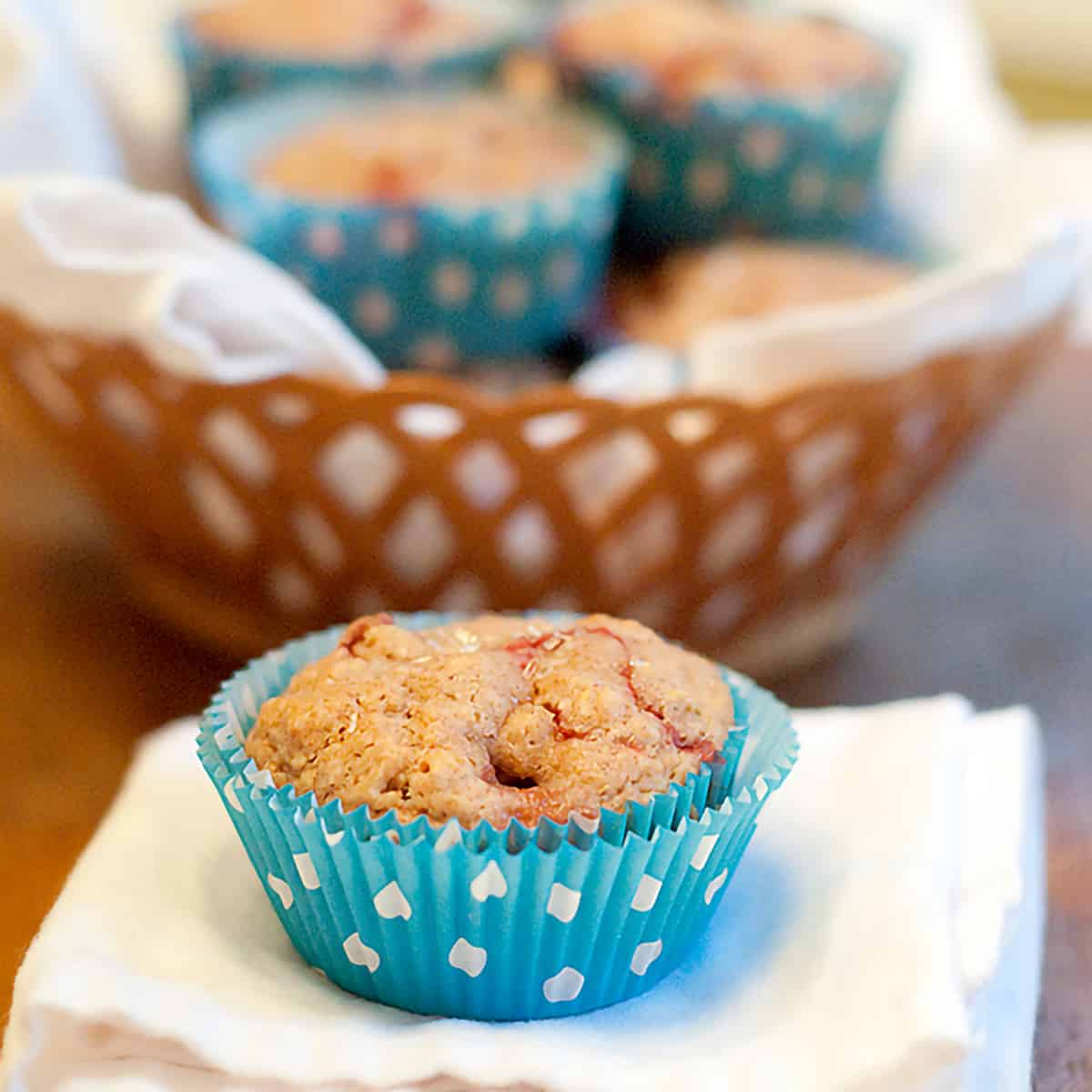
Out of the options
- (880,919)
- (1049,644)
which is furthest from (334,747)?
(1049,644)

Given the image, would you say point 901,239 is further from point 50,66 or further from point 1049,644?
point 50,66

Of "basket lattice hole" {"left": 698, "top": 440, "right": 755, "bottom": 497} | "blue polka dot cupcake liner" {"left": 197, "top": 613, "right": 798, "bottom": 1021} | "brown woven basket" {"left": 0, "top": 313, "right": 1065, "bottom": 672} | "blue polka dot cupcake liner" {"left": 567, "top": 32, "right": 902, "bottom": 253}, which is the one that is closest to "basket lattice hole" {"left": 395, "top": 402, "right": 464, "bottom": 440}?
"brown woven basket" {"left": 0, "top": 313, "right": 1065, "bottom": 672}

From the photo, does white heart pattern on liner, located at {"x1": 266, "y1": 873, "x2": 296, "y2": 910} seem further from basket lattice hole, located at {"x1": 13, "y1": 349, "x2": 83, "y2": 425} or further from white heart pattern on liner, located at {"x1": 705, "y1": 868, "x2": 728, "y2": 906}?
basket lattice hole, located at {"x1": 13, "y1": 349, "x2": 83, "y2": 425}

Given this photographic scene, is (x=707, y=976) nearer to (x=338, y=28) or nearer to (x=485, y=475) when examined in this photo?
(x=485, y=475)

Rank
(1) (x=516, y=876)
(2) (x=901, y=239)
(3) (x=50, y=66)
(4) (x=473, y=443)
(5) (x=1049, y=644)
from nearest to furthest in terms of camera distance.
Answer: (1) (x=516, y=876) < (4) (x=473, y=443) < (5) (x=1049, y=644) < (3) (x=50, y=66) < (2) (x=901, y=239)

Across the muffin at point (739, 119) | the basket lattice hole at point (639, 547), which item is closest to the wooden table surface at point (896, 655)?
the basket lattice hole at point (639, 547)

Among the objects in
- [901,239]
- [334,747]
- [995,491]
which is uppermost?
[334,747]

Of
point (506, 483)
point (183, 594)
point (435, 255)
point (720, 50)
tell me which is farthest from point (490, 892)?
point (720, 50)

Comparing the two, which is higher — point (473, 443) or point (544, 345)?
point (473, 443)
